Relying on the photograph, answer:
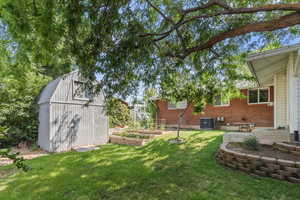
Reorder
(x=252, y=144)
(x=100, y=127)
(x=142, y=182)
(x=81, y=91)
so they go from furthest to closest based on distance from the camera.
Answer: (x=100, y=127) < (x=252, y=144) < (x=81, y=91) < (x=142, y=182)

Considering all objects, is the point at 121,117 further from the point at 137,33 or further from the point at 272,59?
the point at 272,59

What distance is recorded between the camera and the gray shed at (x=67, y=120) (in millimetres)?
Answer: 7703

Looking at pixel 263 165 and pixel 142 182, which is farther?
pixel 263 165

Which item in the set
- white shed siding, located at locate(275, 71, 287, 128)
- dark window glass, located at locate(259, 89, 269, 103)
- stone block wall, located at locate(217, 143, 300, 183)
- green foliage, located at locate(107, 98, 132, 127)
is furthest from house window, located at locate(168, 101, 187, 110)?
stone block wall, located at locate(217, 143, 300, 183)

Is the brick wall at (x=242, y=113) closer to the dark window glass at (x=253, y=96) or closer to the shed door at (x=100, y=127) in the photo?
the dark window glass at (x=253, y=96)

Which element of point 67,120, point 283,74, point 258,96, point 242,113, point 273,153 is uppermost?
point 283,74

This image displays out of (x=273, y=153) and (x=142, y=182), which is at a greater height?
(x=273, y=153)

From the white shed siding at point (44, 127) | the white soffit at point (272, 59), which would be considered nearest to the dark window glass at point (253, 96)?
the white soffit at point (272, 59)

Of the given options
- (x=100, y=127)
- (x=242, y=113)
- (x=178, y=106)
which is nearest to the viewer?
(x=100, y=127)

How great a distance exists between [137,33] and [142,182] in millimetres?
3395

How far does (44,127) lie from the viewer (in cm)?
820

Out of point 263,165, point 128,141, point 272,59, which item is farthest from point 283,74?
point 128,141

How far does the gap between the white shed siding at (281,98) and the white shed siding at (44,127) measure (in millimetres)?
10688

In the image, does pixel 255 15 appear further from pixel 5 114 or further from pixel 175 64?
pixel 5 114
